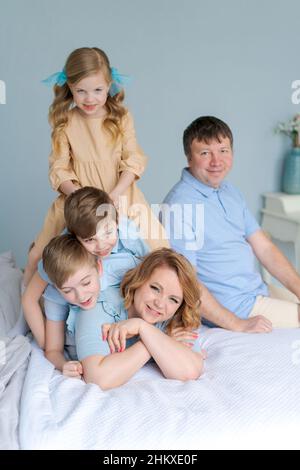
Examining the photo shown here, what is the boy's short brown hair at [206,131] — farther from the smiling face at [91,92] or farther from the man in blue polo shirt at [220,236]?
the smiling face at [91,92]

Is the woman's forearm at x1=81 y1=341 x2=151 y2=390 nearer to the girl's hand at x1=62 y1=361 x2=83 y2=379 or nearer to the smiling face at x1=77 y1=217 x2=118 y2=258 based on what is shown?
the girl's hand at x1=62 y1=361 x2=83 y2=379

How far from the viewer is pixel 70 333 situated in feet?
4.99

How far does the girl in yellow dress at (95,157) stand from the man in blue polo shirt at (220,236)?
11cm

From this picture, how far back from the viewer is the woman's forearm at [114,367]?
133 cm

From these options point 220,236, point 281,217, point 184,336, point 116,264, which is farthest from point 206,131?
point 281,217

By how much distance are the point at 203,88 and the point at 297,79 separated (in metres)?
0.62

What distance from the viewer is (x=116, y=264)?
5.16ft

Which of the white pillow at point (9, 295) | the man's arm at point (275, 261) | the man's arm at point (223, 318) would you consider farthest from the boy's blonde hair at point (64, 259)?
the man's arm at point (275, 261)

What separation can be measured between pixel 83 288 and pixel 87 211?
0.19m

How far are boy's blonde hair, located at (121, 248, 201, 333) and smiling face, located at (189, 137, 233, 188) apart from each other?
0.52 meters

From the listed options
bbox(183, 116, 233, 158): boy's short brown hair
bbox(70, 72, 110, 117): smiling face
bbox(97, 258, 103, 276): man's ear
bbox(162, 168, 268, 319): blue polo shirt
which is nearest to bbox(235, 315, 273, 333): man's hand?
bbox(162, 168, 268, 319): blue polo shirt

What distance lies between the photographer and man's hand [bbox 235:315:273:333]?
66.3 inches

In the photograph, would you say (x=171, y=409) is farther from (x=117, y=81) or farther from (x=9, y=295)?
(x=117, y=81)
